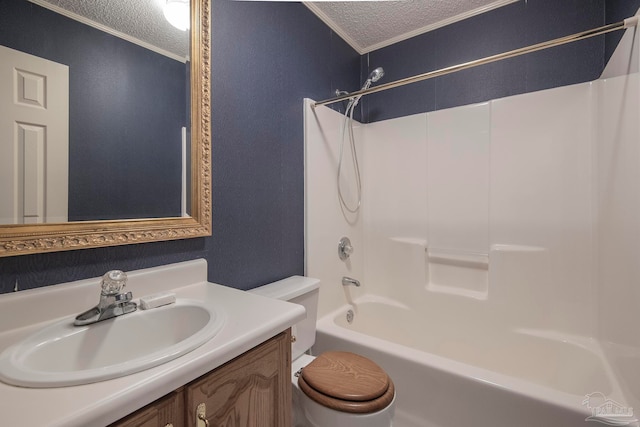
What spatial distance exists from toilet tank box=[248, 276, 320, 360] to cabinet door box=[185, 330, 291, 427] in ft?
1.53

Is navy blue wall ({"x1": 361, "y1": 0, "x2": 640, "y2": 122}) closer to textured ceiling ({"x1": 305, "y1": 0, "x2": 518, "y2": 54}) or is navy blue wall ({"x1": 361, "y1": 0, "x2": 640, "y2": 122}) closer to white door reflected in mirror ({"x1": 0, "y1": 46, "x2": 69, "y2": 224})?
textured ceiling ({"x1": 305, "y1": 0, "x2": 518, "y2": 54})

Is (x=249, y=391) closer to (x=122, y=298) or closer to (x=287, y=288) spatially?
(x=122, y=298)

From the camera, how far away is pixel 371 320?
6.75 ft

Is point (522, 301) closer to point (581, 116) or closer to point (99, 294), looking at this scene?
point (581, 116)

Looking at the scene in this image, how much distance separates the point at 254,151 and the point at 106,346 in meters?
0.94

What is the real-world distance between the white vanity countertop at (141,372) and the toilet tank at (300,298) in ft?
1.07

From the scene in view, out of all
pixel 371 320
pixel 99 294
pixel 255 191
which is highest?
pixel 255 191

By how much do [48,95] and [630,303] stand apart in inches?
88.3

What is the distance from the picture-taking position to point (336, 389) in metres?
1.04

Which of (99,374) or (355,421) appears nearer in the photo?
(99,374)

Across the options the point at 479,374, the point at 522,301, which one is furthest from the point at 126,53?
the point at 522,301

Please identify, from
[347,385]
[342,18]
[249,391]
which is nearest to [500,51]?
[342,18]

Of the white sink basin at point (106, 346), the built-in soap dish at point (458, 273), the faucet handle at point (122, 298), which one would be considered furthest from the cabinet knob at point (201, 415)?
the built-in soap dish at point (458, 273)

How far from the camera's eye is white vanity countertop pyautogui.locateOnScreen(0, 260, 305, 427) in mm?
434
